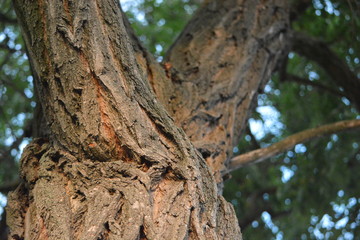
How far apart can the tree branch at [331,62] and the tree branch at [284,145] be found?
1.04 metres

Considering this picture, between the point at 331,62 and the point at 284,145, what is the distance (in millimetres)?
1583

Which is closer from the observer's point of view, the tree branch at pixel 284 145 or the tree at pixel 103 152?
the tree at pixel 103 152

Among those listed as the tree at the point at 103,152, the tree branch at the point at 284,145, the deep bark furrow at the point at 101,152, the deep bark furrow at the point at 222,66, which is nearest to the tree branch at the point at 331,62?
the deep bark furrow at the point at 222,66

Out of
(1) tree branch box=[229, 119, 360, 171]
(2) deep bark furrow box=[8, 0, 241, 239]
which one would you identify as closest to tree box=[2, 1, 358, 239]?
(2) deep bark furrow box=[8, 0, 241, 239]

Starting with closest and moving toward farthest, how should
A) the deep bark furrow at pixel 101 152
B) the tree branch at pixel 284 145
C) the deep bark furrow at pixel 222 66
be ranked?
the deep bark furrow at pixel 101 152
the deep bark furrow at pixel 222 66
the tree branch at pixel 284 145

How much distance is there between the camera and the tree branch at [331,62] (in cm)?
445

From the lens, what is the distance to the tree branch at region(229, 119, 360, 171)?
3.21 metres

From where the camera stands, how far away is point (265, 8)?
361 cm

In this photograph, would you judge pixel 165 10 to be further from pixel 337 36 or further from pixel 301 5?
pixel 301 5

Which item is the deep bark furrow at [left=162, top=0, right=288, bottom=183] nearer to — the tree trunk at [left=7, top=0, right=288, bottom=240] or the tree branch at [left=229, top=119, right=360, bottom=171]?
the tree trunk at [left=7, top=0, right=288, bottom=240]

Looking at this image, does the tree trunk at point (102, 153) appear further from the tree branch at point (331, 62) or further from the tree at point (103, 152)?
the tree branch at point (331, 62)

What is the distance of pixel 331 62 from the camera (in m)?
4.55

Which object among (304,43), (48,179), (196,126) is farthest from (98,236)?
(304,43)

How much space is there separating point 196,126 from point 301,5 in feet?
7.77
